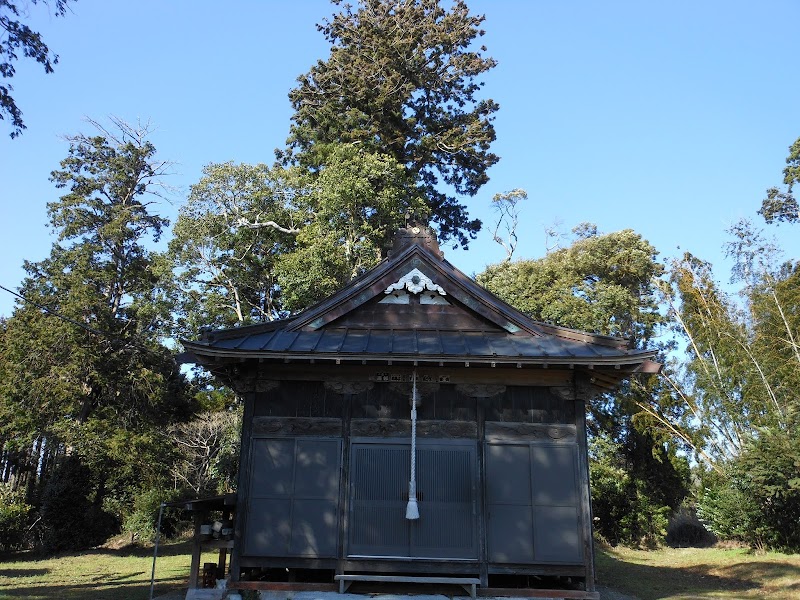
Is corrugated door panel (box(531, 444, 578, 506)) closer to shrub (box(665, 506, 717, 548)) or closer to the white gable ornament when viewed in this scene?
the white gable ornament

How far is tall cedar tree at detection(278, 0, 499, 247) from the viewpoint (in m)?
27.2

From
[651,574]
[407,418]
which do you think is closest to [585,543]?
[407,418]

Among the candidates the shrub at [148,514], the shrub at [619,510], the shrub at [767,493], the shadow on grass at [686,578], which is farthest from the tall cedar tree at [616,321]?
the shrub at [148,514]

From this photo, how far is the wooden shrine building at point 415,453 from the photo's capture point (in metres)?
9.64

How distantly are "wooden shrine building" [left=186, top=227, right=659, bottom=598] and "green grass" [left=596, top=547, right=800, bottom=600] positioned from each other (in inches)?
200

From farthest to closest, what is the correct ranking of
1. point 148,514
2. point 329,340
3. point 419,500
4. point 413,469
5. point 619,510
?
point 619,510, point 148,514, point 329,340, point 419,500, point 413,469

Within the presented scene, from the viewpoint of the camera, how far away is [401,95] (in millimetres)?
27500

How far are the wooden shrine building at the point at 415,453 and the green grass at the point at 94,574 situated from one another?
200 inches

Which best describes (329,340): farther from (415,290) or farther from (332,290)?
(332,290)

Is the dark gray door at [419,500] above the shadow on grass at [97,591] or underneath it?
above

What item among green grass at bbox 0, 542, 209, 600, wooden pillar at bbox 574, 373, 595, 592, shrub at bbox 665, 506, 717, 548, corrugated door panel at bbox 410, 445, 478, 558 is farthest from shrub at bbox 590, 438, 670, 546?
corrugated door panel at bbox 410, 445, 478, 558

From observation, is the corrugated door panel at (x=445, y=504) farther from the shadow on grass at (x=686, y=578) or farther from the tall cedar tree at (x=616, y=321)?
the tall cedar tree at (x=616, y=321)

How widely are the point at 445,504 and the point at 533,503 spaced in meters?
1.45

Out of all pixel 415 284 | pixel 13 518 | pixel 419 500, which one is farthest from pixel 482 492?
pixel 13 518
